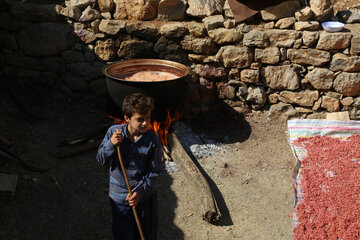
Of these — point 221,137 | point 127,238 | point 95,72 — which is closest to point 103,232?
point 127,238

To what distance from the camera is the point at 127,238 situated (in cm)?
306

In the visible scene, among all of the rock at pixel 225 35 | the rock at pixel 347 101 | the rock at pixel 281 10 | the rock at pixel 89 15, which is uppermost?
the rock at pixel 281 10

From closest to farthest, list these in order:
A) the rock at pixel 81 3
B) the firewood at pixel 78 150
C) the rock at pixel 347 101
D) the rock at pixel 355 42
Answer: the firewood at pixel 78 150
the rock at pixel 355 42
the rock at pixel 347 101
the rock at pixel 81 3

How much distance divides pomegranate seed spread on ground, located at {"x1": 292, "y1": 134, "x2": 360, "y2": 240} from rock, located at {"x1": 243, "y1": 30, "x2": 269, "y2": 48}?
149cm

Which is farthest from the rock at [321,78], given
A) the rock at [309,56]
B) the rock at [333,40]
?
the rock at [333,40]

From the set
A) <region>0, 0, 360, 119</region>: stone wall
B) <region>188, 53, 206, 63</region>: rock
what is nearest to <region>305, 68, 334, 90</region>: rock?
<region>0, 0, 360, 119</region>: stone wall

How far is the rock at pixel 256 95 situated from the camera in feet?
18.6

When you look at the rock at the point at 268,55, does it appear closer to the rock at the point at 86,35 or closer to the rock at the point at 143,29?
the rock at the point at 143,29

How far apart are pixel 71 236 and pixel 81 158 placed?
1385 mm

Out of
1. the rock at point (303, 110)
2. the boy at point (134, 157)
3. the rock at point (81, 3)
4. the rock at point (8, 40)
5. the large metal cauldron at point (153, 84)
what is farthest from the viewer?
the rock at point (8, 40)

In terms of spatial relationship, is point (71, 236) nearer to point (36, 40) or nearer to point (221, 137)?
point (221, 137)

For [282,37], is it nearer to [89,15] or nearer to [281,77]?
[281,77]

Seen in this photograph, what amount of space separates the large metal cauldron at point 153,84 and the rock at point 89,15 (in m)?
0.88

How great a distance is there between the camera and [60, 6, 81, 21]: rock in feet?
18.2
